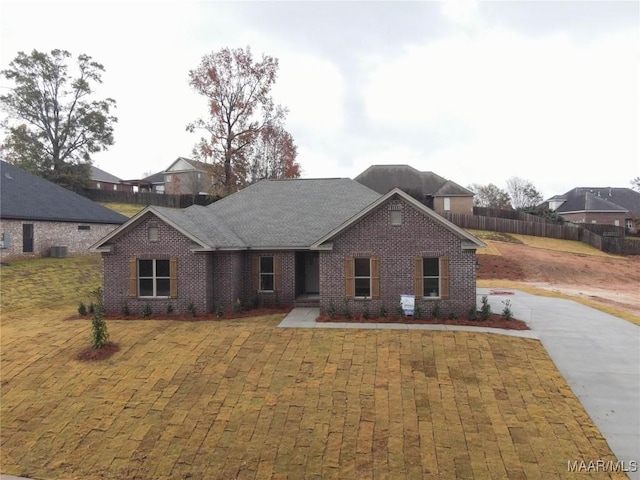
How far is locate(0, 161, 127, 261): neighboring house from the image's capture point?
27688mm

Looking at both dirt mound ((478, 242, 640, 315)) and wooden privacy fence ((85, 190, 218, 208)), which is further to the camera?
wooden privacy fence ((85, 190, 218, 208))

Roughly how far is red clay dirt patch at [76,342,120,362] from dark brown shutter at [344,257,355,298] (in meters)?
8.81

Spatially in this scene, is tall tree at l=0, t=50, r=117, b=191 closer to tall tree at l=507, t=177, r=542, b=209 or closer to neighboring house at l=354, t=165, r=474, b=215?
neighboring house at l=354, t=165, r=474, b=215

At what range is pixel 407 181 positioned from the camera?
5625cm

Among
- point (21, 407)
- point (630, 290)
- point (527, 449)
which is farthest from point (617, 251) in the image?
point (21, 407)

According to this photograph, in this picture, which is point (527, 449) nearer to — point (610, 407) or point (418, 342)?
point (610, 407)

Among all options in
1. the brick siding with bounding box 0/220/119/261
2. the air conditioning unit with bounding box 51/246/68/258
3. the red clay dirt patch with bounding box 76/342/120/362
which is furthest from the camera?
the air conditioning unit with bounding box 51/246/68/258

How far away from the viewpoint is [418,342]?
14641 mm

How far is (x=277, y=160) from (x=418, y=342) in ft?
155

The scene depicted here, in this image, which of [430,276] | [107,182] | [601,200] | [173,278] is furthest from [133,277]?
[601,200]

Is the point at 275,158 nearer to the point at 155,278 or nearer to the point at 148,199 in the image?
the point at 148,199

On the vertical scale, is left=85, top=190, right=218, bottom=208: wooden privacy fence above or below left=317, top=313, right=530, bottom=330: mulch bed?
above

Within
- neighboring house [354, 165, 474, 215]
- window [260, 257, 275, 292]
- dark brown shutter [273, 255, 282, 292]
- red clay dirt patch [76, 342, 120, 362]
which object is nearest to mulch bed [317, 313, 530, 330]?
dark brown shutter [273, 255, 282, 292]

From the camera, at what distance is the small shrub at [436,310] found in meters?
17.5
